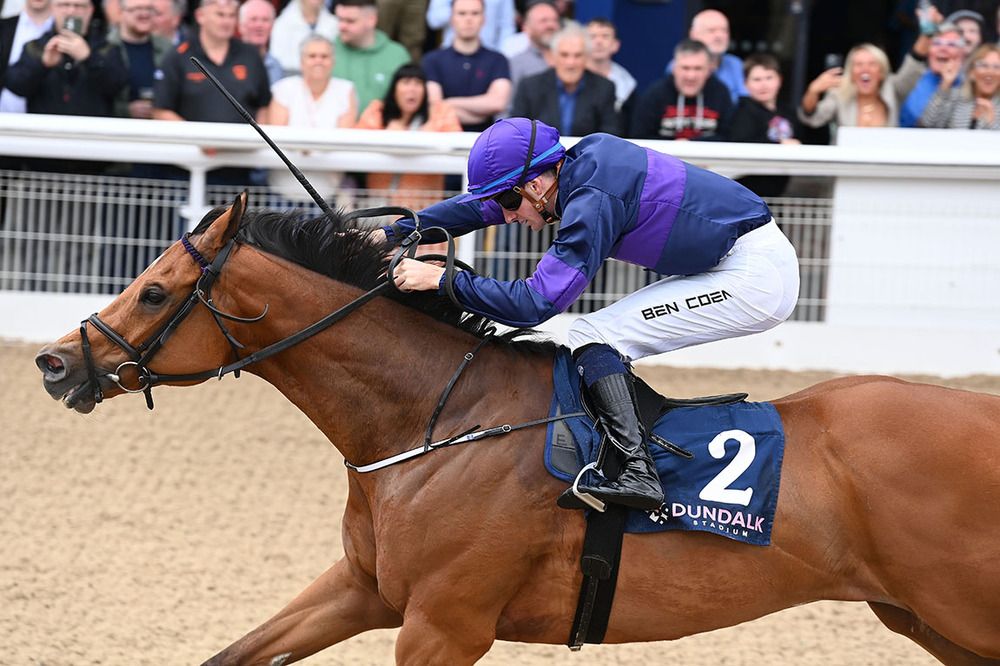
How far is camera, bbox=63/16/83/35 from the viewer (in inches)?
311

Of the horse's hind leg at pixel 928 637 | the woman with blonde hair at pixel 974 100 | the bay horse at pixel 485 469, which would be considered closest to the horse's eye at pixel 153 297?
the bay horse at pixel 485 469

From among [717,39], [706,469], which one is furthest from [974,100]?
[706,469]

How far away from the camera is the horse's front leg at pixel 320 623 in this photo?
398 centimetres

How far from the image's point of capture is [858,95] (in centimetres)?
814

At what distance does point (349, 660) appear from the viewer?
486 cm

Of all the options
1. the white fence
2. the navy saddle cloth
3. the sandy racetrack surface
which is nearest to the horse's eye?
the navy saddle cloth

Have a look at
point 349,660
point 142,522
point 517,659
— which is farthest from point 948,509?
point 142,522

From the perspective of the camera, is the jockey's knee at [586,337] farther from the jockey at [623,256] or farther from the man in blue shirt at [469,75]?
the man in blue shirt at [469,75]

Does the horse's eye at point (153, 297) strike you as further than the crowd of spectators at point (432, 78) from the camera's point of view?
No

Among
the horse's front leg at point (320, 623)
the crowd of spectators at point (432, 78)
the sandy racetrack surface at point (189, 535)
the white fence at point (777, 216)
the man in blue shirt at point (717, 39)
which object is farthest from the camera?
the man in blue shirt at point (717, 39)

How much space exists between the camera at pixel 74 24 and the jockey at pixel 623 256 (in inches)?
177

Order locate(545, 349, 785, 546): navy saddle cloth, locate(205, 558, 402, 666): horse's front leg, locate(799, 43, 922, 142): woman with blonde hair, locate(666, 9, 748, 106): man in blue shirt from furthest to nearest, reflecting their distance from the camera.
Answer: locate(666, 9, 748, 106): man in blue shirt < locate(799, 43, 922, 142): woman with blonde hair < locate(205, 558, 402, 666): horse's front leg < locate(545, 349, 785, 546): navy saddle cloth

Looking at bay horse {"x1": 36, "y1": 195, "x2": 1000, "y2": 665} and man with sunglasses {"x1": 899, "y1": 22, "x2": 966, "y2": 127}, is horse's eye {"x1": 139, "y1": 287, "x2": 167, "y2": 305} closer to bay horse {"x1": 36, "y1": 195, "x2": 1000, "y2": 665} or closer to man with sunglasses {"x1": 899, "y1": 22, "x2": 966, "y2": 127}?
bay horse {"x1": 36, "y1": 195, "x2": 1000, "y2": 665}

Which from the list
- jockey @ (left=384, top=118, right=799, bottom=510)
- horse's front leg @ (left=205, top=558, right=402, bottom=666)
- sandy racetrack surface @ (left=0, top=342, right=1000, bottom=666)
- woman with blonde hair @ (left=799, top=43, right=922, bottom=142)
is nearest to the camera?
jockey @ (left=384, top=118, right=799, bottom=510)
